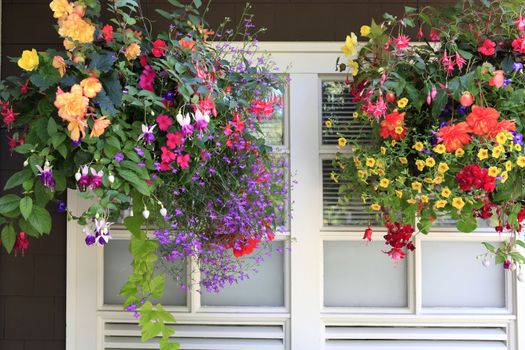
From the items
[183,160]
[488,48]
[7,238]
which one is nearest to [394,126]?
[488,48]

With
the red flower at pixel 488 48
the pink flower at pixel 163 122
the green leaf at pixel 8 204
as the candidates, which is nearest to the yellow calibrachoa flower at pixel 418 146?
the red flower at pixel 488 48

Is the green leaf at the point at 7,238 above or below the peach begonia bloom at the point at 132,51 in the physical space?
below

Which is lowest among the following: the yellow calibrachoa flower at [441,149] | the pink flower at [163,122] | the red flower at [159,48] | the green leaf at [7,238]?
the green leaf at [7,238]

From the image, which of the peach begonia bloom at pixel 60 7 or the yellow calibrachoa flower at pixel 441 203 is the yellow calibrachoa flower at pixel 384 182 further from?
the peach begonia bloom at pixel 60 7

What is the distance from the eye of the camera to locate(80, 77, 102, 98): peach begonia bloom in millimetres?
1412

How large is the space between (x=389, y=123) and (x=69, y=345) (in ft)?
5.57

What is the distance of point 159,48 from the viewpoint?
1.64 m

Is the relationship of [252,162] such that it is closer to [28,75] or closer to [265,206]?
[265,206]

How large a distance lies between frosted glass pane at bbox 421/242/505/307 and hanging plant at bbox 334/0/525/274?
1.31 ft

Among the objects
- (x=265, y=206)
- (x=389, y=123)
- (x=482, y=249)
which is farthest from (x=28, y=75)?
(x=482, y=249)

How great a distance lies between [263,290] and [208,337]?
1.06ft

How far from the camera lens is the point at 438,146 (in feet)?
5.41

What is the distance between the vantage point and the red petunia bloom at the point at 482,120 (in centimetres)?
158

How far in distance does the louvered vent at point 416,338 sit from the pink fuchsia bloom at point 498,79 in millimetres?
1165
